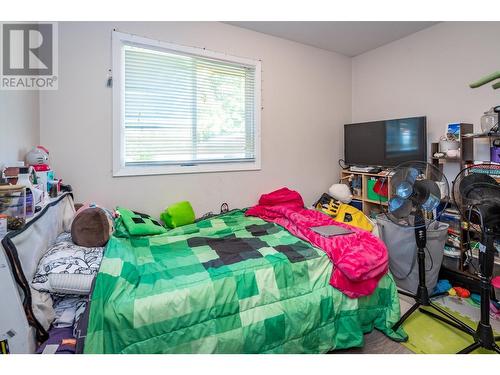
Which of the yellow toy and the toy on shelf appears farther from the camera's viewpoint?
the yellow toy

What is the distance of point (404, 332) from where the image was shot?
73.1 inches

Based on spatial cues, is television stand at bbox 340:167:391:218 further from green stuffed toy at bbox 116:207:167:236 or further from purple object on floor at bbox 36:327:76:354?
purple object on floor at bbox 36:327:76:354

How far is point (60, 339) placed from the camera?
1.22 m

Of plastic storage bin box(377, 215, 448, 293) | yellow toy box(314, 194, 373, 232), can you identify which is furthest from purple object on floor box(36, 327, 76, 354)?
yellow toy box(314, 194, 373, 232)

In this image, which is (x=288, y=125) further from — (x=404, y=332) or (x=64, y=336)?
(x=64, y=336)

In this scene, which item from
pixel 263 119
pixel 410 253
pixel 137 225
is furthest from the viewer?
pixel 263 119

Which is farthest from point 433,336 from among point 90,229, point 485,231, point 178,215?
point 90,229

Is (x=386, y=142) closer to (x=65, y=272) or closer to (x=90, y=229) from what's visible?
(x=90, y=229)

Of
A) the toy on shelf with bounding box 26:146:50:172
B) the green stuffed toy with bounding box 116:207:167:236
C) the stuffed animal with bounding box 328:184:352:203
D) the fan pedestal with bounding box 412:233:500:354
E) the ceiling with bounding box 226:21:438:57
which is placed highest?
the ceiling with bounding box 226:21:438:57

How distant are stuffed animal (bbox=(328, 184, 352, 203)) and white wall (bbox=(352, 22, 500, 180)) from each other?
3.31ft

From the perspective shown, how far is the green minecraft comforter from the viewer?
129 centimetres

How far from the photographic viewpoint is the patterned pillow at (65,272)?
1.31 meters

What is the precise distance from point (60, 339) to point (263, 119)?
2.61 metres

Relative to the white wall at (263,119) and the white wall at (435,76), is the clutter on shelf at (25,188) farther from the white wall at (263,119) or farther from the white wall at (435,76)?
the white wall at (435,76)
